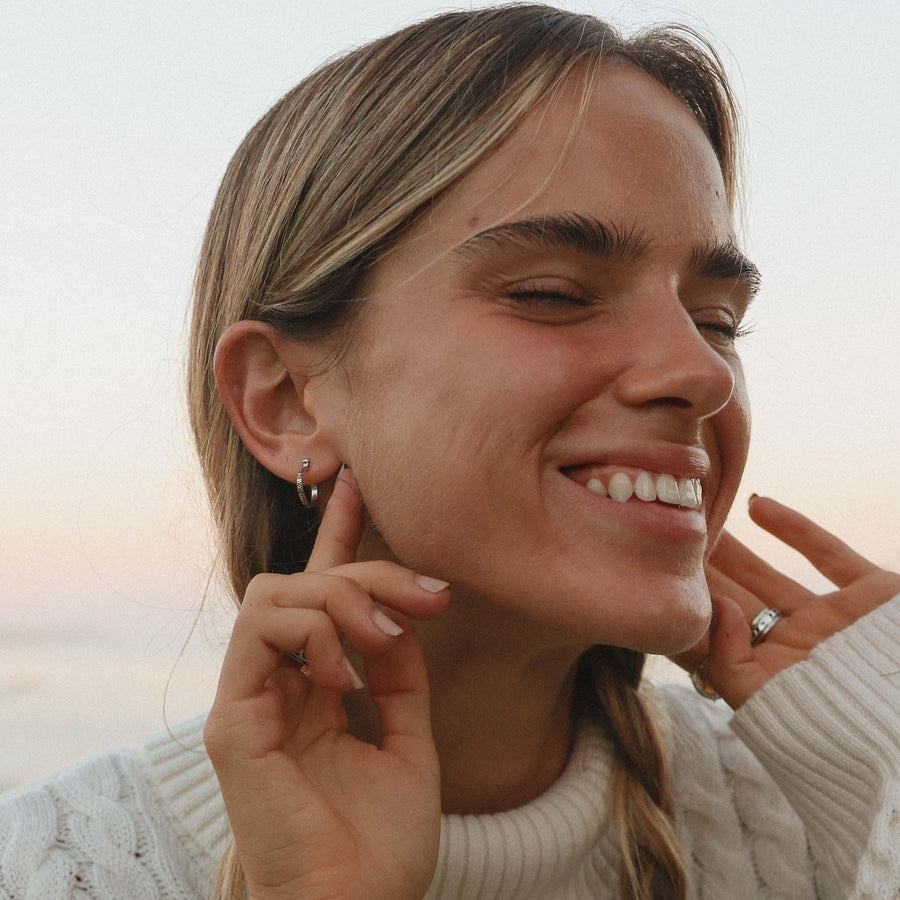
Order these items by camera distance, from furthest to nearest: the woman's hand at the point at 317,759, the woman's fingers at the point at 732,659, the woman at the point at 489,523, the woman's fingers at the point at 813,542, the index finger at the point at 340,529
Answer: the woman's fingers at the point at 813,542, the woman's fingers at the point at 732,659, the index finger at the point at 340,529, the woman at the point at 489,523, the woman's hand at the point at 317,759

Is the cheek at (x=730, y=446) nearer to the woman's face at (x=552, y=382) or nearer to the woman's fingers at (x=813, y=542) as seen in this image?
the woman's face at (x=552, y=382)

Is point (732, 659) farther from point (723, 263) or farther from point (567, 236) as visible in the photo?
point (567, 236)

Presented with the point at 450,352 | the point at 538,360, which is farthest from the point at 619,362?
the point at 450,352

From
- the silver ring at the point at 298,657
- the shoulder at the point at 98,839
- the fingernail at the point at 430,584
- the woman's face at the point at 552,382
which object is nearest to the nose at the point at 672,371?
the woman's face at the point at 552,382

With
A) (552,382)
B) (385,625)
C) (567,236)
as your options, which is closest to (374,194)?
(567,236)

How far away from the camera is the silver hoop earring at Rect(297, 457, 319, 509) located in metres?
1.85

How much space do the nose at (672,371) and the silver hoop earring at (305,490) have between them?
22.4 inches

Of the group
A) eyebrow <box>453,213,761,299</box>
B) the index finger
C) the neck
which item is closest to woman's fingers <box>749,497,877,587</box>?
the neck

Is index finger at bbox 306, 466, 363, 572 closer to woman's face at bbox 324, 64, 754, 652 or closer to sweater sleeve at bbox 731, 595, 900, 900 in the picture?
woman's face at bbox 324, 64, 754, 652

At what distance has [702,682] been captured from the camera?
2.27m

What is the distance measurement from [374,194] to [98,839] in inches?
49.4

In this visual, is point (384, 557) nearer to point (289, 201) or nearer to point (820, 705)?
point (289, 201)

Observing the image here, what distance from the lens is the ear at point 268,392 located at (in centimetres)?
187

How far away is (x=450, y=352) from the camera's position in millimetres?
1632
